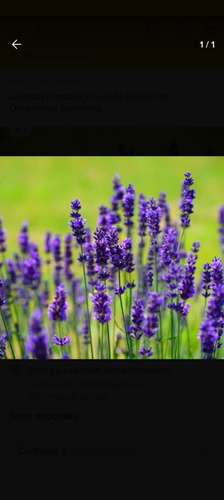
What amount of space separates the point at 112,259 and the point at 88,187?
319 centimetres

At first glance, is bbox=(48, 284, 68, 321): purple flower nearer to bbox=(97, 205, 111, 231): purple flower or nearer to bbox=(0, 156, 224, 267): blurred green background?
bbox=(97, 205, 111, 231): purple flower

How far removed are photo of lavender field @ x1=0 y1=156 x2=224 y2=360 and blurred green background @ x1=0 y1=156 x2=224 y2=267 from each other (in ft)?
0.04

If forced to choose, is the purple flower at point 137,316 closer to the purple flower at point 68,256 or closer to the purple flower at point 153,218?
the purple flower at point 153,218

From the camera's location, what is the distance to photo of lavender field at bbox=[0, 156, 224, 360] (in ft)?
4.56

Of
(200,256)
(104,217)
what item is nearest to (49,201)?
(200,256)

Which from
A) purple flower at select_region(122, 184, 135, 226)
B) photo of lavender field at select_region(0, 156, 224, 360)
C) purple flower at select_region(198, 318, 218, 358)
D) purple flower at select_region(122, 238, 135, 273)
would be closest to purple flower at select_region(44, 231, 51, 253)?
photo of lavender field at select_region(0, 156, 224, 360)

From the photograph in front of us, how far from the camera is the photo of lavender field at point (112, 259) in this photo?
1390 mm
